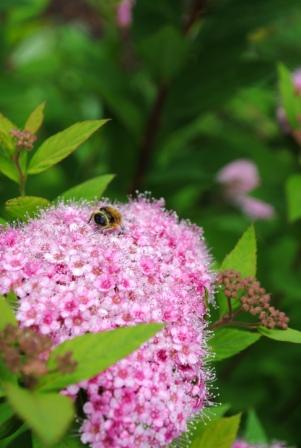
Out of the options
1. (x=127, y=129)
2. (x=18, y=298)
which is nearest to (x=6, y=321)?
(x=18, y=298)

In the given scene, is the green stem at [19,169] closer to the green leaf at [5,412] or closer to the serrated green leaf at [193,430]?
the green leaf at [5,412]

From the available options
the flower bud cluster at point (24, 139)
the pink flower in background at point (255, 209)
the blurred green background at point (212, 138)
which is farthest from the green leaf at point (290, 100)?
the pink flower in background at point (255, 209)

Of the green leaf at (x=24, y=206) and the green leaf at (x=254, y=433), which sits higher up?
the green leaf at (x=24, y=206)

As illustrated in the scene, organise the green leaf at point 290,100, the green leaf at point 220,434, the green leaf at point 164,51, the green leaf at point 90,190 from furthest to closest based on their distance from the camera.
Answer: the green leaf at point 164,51, the green leaf at point 290,100, the green leaf at point 90,190, the green leaf at point 220,434

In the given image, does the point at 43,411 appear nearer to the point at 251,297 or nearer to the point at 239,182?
the point at 251,297

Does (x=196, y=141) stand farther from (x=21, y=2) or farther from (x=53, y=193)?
(x=21, y=2)

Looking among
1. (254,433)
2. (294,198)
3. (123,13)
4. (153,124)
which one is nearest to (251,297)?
(254,433)
